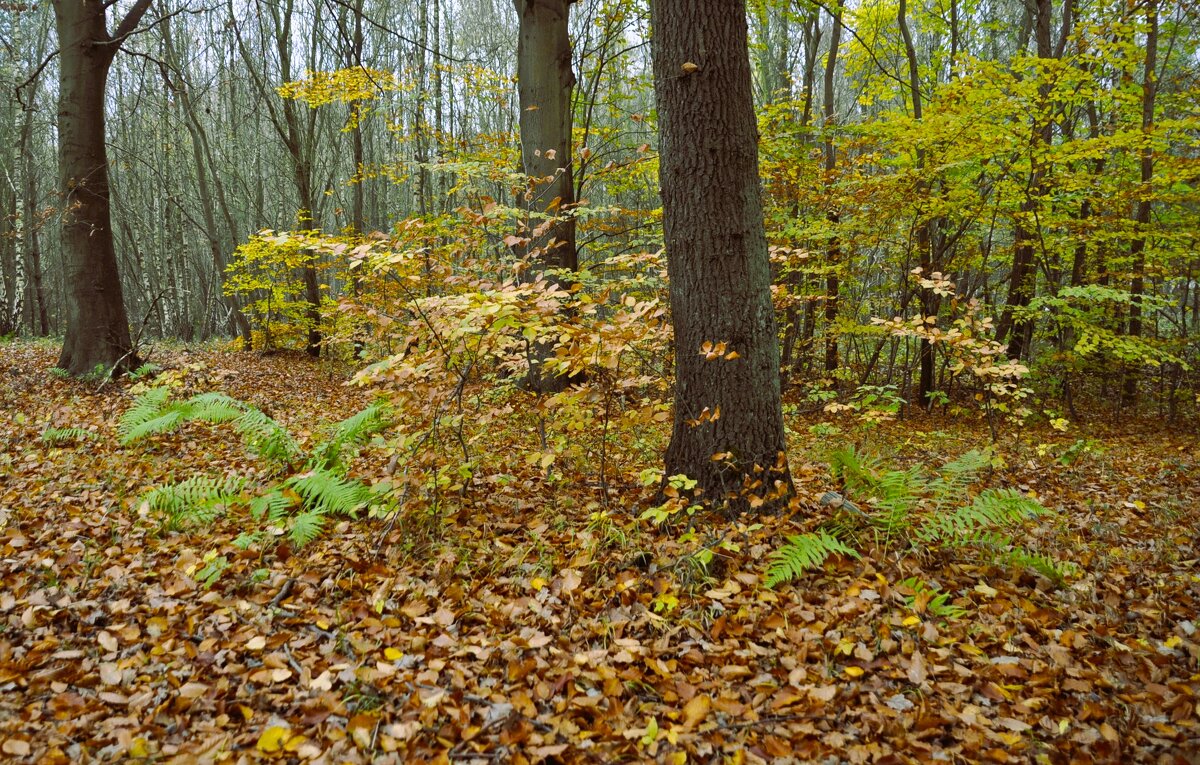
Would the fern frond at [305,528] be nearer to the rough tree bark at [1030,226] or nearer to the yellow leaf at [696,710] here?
the yellow leaf at [696,710]

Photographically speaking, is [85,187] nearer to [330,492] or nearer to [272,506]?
[272,506]

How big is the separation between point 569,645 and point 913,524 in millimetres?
2373

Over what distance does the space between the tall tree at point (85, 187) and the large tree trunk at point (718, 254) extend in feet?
25.5

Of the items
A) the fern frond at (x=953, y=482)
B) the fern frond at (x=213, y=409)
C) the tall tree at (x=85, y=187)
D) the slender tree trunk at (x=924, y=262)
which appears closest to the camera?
the fern frond at (x=953, y=482)

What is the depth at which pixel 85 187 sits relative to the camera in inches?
315

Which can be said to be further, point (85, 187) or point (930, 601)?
point (85, 187)

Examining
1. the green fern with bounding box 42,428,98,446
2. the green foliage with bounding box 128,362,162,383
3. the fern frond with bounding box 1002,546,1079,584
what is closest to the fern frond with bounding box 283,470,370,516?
the green fern with bounding box 42,428,98,446

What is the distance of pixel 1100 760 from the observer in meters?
2.19

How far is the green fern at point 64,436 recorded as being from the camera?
5.68 meters

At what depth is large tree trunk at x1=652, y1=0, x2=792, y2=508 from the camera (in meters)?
3.72

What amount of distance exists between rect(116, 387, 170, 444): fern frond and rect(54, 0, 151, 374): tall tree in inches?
100

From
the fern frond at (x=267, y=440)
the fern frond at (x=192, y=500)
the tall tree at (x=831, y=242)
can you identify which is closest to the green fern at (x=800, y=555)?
the fern frond at (x=192, y=500)

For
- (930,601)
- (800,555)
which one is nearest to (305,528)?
(800,555)

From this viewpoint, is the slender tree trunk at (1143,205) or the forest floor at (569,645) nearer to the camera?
the forest floor at (569,645)
